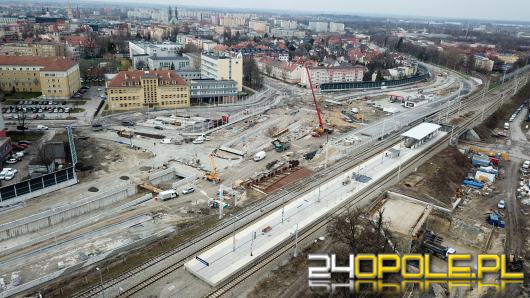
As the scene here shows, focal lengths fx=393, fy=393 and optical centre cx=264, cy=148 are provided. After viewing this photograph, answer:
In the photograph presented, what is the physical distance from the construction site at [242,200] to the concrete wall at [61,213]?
0.08 m

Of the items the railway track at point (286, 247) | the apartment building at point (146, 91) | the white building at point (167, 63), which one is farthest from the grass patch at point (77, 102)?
the railway track at point (286, 247)

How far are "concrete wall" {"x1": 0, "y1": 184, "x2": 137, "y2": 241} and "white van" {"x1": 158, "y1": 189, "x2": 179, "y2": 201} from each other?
2714 mm

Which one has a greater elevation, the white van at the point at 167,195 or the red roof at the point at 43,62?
the red roof at the point at 43,62

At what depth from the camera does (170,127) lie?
49.5 metres

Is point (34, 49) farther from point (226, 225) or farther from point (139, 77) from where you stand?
point (226, 225)

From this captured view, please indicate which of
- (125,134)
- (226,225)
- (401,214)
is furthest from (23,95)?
(401,214)

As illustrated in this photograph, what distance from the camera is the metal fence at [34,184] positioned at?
2867cm

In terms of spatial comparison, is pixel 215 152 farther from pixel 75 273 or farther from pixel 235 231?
pixel 75 273

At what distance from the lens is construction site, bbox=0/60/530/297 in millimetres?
22094

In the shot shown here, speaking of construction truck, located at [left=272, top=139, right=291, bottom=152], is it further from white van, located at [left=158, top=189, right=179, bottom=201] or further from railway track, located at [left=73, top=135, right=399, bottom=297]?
white van, located at [left=158, top=189, right=179, bottom=201]

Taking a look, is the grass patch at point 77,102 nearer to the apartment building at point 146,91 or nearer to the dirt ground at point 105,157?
the apartment building at point 146,91

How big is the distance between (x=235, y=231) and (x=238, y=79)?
4863cm

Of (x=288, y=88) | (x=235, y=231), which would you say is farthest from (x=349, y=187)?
(x=288, y=88)

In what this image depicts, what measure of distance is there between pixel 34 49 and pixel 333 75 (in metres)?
72.0
